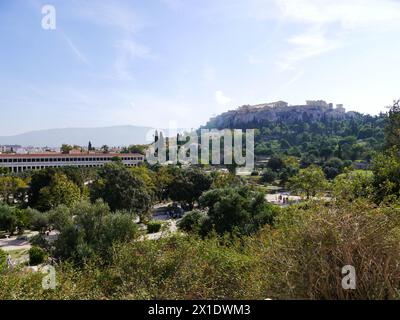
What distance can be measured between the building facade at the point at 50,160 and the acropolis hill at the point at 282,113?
202 feet

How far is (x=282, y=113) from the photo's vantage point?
116812 mm

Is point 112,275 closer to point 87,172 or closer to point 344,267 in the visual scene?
point 344,267

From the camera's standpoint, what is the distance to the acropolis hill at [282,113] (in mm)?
114750

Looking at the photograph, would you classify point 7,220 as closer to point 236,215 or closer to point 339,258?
point 236,215

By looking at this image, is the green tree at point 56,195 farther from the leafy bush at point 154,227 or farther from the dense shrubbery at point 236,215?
the dense shrubbery at point 236,215

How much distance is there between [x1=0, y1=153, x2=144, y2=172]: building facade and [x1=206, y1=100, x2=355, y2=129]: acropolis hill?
61469 millimetres

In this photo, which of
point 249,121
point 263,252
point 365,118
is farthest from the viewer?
point 249,121

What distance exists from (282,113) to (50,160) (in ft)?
270

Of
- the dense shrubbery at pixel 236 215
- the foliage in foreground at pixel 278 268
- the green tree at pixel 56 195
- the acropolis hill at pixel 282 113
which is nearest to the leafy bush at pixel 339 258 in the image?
the foliage in foreground at pixel 278 268

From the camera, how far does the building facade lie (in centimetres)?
5003

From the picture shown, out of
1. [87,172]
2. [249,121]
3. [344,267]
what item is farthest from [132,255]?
[249,121]

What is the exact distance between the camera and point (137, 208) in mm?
24375

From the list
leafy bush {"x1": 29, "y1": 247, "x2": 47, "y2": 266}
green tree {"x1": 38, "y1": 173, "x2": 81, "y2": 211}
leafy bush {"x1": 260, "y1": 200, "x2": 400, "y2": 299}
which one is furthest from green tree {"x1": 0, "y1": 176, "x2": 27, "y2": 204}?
leafy bush {"x1": 260, "y1": 200, "x2": 400, "y2": 299}
